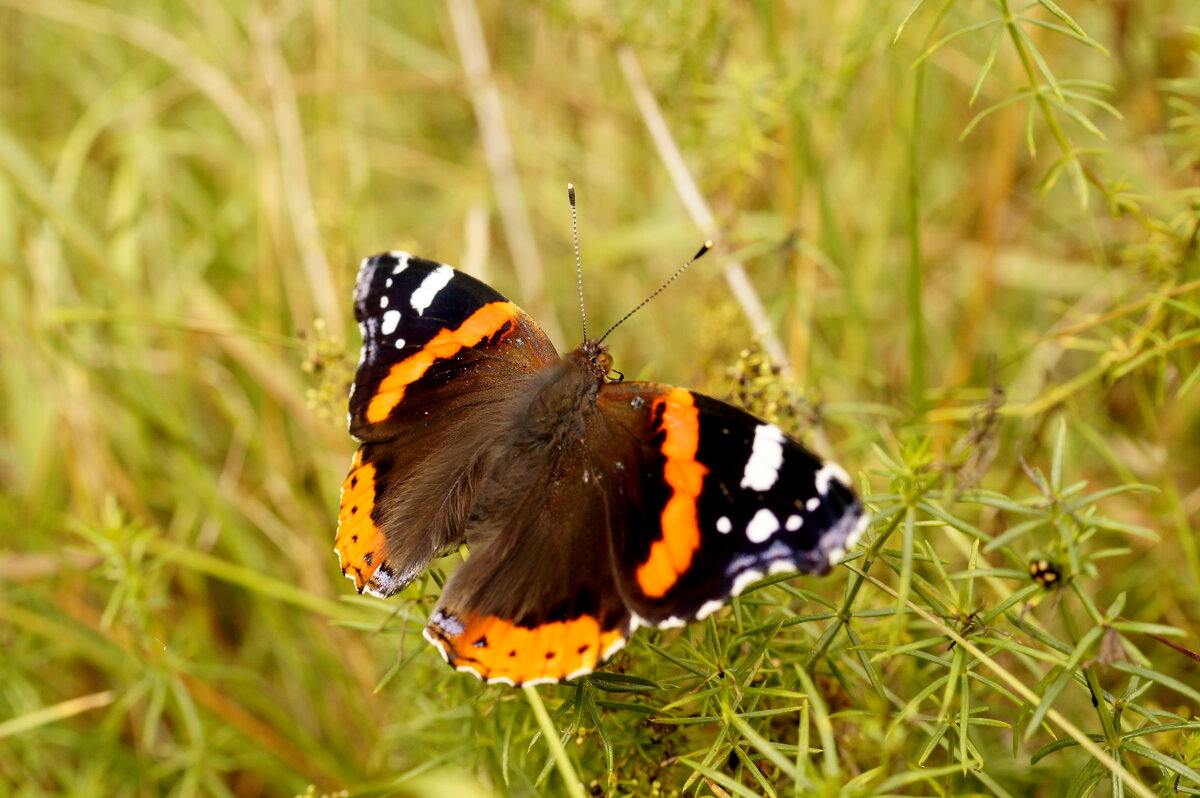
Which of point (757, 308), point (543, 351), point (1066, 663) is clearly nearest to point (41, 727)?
point (543, 351)

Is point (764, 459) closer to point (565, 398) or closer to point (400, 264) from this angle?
point (565, 398)

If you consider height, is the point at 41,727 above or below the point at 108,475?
below

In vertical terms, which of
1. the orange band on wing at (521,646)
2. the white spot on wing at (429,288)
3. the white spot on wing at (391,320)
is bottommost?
the orange band on wing at (521,646)

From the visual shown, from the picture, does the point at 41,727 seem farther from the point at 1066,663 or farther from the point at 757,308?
the point at 1066,663

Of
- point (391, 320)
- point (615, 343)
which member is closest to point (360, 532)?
point (391, 320)

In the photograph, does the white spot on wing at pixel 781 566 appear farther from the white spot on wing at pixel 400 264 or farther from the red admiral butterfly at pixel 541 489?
the white spot on wing at pixel 400 264

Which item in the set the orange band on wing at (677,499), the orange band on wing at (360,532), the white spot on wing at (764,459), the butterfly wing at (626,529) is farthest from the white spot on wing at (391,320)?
the white spot on wing at (764,459)

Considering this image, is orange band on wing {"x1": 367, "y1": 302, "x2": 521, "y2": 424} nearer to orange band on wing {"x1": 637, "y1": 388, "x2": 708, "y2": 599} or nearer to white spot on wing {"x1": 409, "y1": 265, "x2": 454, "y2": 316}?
white spot on wing {"x1": 409, "y1": 265, "x2": 454, "y2": 316}
